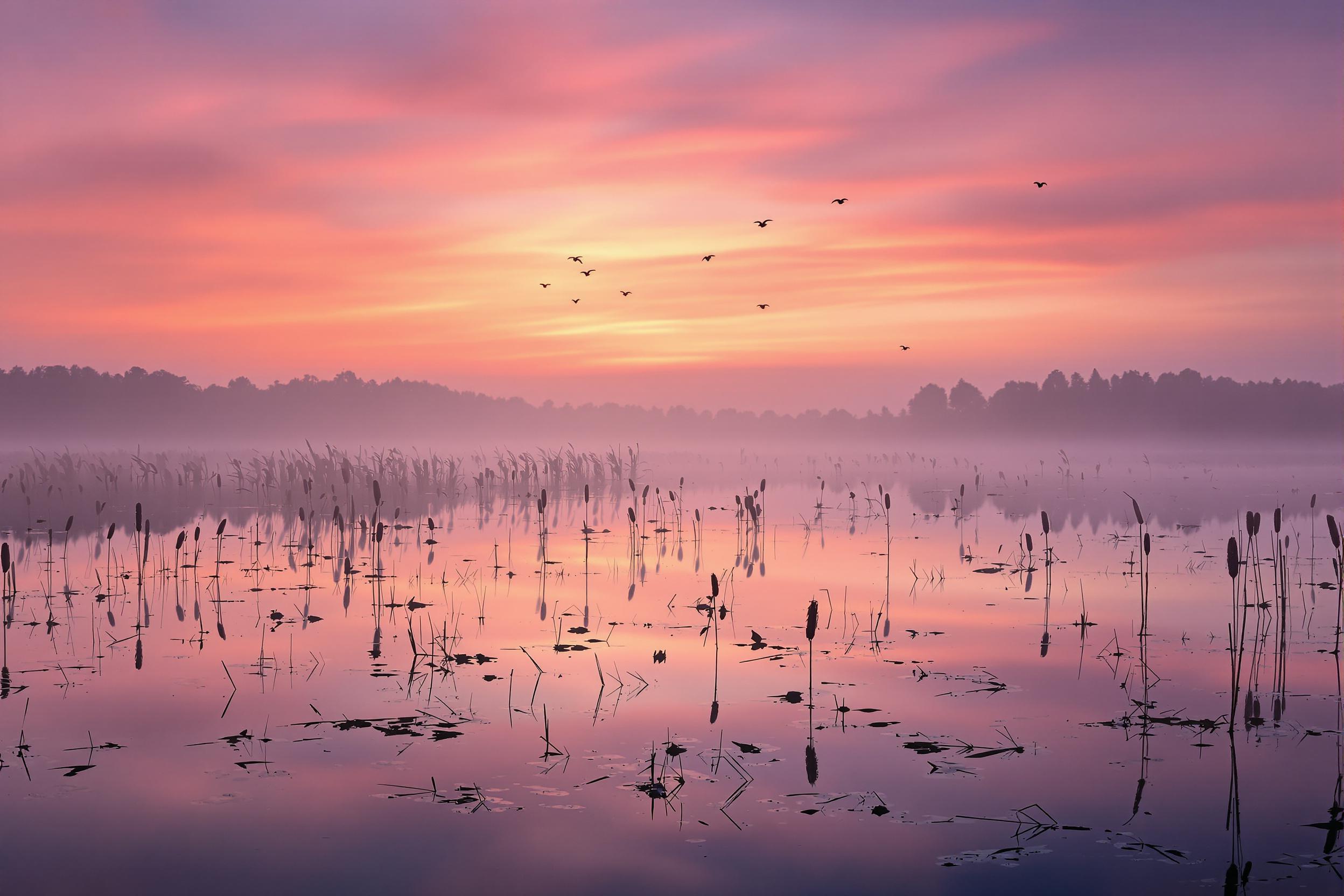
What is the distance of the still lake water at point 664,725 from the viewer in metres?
6.91

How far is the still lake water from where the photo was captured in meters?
6.91

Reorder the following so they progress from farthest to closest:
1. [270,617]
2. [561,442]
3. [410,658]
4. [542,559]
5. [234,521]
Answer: [561,442], [234,521], [542,559], [270,617], [410,658]

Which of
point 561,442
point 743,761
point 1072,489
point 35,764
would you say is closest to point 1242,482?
point 1072,489

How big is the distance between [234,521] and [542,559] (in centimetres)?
1388

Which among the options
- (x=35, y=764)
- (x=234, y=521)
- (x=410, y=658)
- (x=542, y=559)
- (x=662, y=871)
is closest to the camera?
(x=662, y=871)

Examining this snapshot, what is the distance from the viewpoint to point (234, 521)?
31719mm

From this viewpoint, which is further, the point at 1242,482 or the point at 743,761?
the point at 1242,482

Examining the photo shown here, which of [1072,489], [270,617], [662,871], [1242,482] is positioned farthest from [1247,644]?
[1242,482]

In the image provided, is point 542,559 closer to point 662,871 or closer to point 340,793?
point 340,793

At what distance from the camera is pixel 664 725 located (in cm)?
973

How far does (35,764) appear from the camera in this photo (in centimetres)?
856

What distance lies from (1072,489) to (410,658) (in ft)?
143

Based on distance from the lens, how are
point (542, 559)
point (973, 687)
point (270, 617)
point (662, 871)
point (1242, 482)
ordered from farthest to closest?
1. point (1242, 482)
2. point (542, 559)
3. point (270, 617)
4. point (973, 687)
5. point (662, 871)

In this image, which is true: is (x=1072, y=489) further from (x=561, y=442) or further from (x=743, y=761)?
(x=561, y=442)
